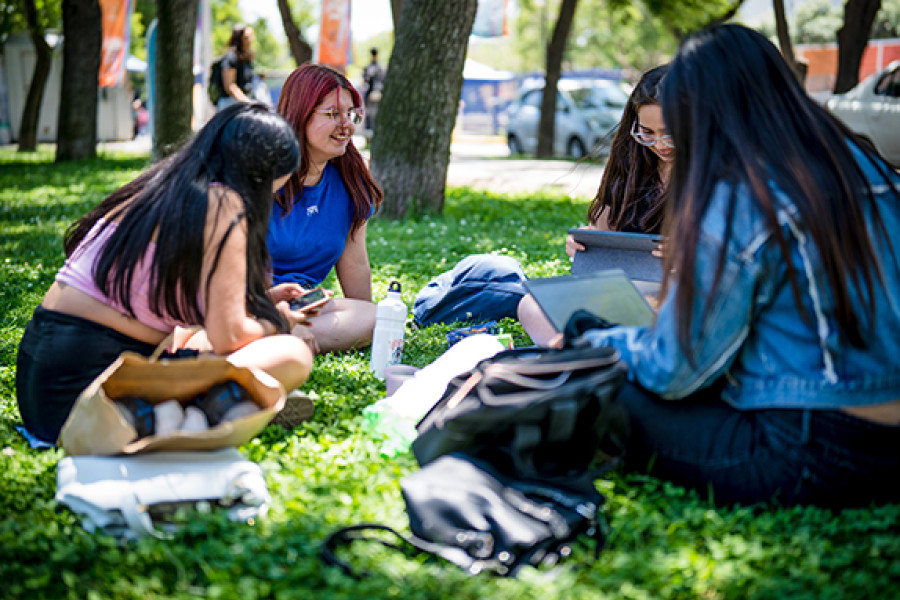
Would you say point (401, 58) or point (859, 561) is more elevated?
point (401, 58)

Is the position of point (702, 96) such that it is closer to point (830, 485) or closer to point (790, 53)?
Result: point (830, 485)

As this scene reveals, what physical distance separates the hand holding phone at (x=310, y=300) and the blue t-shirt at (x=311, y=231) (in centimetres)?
75

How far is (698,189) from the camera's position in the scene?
2.31 m

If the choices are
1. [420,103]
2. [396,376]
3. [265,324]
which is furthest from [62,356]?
[420,103]

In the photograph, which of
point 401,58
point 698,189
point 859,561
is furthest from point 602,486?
point 401,58

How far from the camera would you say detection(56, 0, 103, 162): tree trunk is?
1445 cm

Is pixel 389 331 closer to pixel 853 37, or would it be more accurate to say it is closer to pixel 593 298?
pixel 593 298

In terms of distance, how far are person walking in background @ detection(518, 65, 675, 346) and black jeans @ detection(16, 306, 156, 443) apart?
Answer: 5.37ft

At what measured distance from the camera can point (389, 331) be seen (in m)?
3.68

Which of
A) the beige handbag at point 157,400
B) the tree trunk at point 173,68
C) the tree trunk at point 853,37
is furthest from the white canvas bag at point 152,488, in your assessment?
the tree trunk at point 853,37

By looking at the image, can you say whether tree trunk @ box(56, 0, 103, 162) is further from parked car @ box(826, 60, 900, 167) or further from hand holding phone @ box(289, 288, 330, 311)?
hand holding phone @ box(289, 288, 330, 311)

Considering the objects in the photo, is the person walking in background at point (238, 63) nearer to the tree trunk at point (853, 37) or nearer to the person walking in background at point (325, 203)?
the person walking in background at point (325, 203)

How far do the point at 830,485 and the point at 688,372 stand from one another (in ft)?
1.64

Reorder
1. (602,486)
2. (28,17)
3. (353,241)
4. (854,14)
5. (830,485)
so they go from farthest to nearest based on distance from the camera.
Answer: (28,17) → (854,14) → (353,241) → (602,486) → (830,485)
